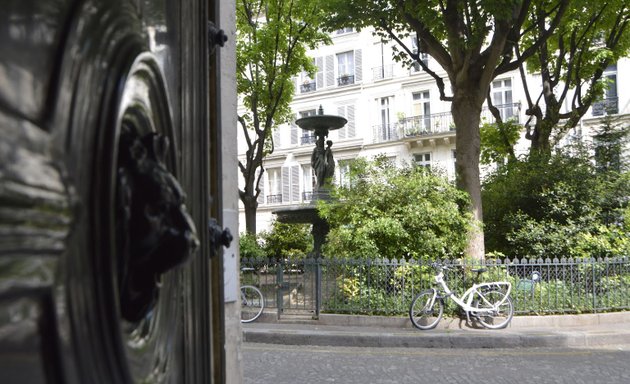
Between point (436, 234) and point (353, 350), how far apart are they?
3672mm

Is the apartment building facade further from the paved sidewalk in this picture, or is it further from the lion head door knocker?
the lion head door knocker

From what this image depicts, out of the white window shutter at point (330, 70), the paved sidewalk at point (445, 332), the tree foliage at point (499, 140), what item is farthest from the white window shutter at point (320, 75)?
the paved sidewalk at point (445, 332)

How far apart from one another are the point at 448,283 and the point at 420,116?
23977mm

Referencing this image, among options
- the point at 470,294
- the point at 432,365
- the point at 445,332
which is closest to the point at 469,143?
the point at 470,294

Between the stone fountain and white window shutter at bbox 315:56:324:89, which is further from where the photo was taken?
white window shutter at bbox 315:56:324:89

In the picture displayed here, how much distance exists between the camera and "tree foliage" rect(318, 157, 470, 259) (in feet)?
37.5

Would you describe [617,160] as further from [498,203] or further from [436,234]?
[436,234]

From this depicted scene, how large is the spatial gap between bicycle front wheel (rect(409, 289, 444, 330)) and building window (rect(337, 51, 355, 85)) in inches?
1081

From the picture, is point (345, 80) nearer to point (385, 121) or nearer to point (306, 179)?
point (385, 121)

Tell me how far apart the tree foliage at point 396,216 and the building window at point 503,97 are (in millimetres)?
20304

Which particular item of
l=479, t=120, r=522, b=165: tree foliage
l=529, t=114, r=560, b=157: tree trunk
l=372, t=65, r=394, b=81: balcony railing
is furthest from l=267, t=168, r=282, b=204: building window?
l=529, t=114, r=560, b=157: tree trunk

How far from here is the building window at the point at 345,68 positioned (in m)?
36.7

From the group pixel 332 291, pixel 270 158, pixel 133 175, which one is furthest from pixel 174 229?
pixel 270 158

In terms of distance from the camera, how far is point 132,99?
2.48 feet
